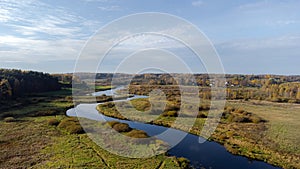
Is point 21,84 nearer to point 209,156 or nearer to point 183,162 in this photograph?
point 183,162

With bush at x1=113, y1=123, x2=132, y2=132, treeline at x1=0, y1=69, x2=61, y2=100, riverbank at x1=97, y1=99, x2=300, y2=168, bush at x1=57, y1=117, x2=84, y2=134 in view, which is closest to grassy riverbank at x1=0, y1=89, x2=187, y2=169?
bush at x1=57, y1=117, x2=84, y2=134

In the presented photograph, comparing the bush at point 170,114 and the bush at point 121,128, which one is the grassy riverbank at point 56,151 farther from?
the bush at point 170,114

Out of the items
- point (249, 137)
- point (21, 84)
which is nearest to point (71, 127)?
point (249, 137)

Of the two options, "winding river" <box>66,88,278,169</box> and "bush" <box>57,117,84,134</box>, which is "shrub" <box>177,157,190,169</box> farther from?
"bush" <box>57,117,84,134</box>

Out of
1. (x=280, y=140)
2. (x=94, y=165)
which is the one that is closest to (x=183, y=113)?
(x=280, y=140)

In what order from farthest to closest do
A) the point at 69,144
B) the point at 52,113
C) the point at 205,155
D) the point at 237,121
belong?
the point at 52,113
the point at 237,121
the point at 69,144
the point at 205,155

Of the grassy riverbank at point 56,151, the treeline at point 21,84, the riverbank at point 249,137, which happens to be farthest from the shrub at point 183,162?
the treeline at point 21,84

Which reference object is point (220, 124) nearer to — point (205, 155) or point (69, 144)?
point (205, 155)

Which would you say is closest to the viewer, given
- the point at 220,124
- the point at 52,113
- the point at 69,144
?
the point at 69,144
